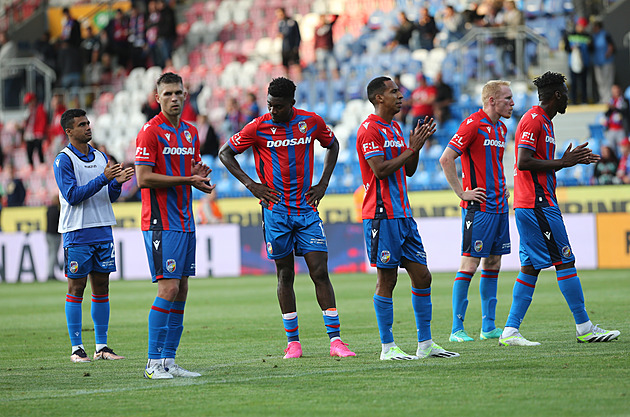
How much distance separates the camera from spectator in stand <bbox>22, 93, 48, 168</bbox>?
2891 cm

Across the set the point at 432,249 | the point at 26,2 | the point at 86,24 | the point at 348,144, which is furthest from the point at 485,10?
the point at 26,2

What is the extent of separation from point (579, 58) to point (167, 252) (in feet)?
57.3

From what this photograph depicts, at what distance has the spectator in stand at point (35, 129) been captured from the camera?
2891 cm

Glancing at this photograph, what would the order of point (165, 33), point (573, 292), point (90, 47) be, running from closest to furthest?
1. point (573, 292)
2. point (165, 33)
3. point (90, 47)

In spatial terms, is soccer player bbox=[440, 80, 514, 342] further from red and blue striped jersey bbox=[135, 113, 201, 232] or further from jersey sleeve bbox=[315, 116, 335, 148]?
red and blue striped jersey bbox=[135, 113, 201, 232]

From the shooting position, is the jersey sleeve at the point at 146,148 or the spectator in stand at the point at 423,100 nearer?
the jersey sleeve at the point at 146,148

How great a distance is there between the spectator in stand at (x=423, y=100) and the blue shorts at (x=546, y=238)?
14.5 meters

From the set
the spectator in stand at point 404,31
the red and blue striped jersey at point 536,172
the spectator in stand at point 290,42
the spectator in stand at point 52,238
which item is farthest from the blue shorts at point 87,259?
the spectator in stand at point 290,42

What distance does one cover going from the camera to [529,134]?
902cm

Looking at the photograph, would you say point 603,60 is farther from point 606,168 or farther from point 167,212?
point 167,212

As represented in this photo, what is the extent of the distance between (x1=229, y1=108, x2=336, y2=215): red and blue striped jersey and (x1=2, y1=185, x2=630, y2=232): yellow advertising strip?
12.2 metres

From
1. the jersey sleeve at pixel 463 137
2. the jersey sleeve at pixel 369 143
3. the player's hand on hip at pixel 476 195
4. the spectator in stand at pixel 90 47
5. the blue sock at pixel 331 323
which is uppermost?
the spectator in stand at pixel 90 47

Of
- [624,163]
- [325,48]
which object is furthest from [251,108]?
[624,163]

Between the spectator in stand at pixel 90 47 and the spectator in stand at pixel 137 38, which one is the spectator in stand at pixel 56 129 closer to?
the spectator in stand at pixel 90 47
